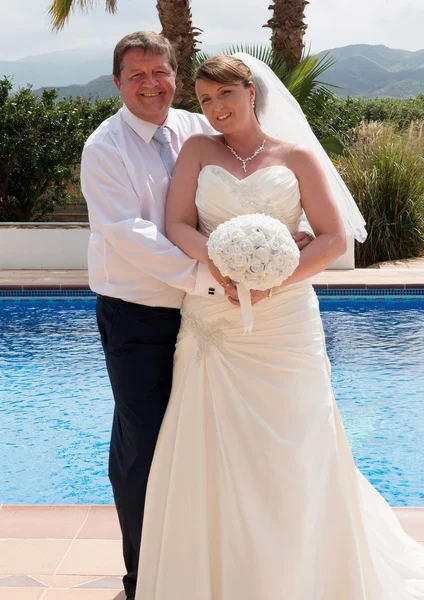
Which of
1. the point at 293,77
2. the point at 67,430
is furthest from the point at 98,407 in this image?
the point at 293,77

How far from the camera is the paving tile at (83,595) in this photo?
2.85 metres

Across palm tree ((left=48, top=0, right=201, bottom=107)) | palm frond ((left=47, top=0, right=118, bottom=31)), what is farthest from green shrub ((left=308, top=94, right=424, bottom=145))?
palm frond ((left=47, top=0, right=118, bottom=31))

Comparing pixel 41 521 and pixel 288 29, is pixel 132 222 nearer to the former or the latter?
pixel 41 521

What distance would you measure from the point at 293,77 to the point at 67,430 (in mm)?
8290

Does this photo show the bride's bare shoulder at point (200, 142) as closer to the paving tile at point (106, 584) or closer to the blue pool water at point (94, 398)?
the paving tile at point (106, 584)

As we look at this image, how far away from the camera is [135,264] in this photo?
254 cm

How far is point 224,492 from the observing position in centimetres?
244

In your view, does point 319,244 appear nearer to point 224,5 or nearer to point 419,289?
point 419,289

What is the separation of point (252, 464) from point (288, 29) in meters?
12.0

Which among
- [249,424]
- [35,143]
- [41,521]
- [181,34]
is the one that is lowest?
[41,521]

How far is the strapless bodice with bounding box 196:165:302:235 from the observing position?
250 cm

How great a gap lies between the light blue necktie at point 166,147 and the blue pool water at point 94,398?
99.3 inches

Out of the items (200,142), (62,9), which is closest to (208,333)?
(200,142)

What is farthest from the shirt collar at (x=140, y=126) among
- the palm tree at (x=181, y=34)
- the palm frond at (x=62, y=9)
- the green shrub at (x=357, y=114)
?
the palm frond at (x=62, y=9)
